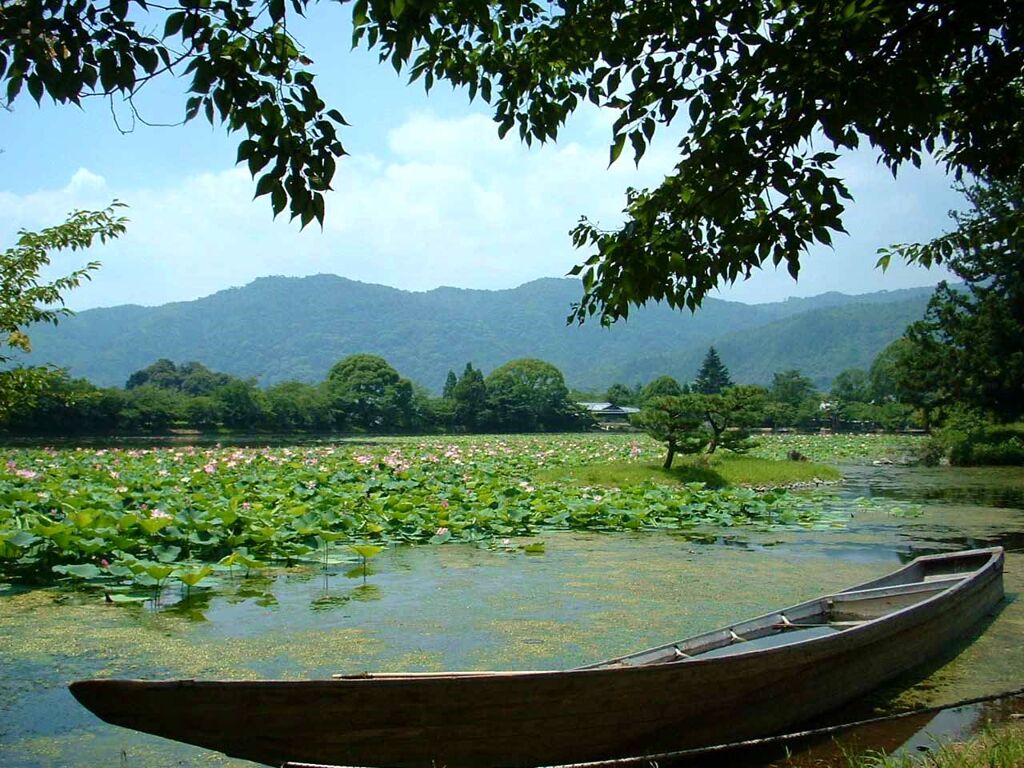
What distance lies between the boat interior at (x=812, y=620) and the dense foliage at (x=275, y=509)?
316 cm

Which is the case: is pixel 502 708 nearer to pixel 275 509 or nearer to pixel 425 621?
pixel 425 621

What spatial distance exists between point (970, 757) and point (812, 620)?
187 centimetres

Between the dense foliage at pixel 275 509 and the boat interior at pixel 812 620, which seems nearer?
the boat interior at pixel 812 620

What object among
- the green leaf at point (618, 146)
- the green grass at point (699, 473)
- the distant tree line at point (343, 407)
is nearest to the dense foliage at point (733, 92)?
the green leaf at point (618, 146)

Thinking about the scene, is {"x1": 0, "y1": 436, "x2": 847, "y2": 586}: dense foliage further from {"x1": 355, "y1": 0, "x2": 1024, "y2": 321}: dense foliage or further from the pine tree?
the pine tree

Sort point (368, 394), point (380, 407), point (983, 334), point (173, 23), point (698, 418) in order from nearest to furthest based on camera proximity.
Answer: point (173, 23) → point (698, 418) → point (983, 334) → point (380, 407) → point (368, 394)

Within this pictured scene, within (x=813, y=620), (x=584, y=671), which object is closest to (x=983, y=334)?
(x=813, y=620)

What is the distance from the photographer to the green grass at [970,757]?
9.47 ft

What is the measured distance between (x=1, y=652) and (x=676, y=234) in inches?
166

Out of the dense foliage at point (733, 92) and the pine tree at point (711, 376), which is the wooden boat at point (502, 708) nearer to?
the dense foliage at point (733, 92)

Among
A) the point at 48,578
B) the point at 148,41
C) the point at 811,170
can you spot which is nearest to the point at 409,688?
the point at 148,41

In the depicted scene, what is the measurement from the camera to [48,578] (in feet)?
19.2

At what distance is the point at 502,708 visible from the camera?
2.84 meters

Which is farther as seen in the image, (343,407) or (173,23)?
(343,407)
